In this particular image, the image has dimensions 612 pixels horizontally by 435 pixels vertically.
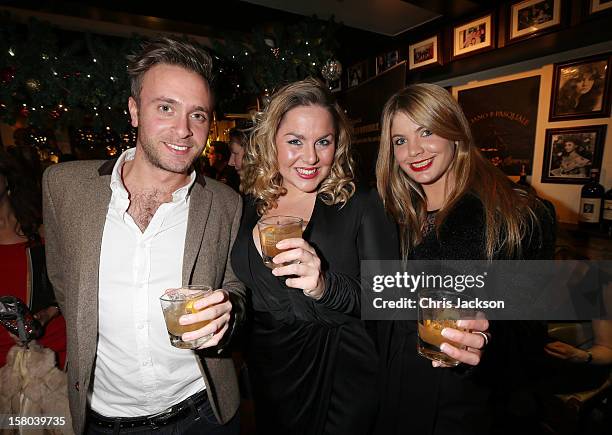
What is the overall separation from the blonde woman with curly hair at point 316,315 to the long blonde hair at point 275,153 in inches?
0.6

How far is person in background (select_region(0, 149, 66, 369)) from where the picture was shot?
6.58 feet

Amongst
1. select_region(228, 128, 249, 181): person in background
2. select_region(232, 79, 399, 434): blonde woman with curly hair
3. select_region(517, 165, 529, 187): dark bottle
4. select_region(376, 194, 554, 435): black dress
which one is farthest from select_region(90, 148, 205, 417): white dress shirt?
select_region(517, 165, 529, 187): dark bottle

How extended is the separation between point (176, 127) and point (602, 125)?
387 cm

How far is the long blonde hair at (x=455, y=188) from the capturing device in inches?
65.4

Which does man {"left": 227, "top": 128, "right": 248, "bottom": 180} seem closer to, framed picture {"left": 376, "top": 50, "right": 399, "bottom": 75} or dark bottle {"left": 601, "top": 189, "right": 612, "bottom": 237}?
framed picture {"left": 376, "top": 50, "right": 399, "bottom": 75}

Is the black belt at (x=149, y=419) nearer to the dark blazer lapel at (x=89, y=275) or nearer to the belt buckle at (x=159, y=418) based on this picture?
the belt buckle at (x=159, y=418)

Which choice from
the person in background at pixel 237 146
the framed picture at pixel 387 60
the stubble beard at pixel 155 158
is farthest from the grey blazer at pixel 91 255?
the framed picture at pixel 387 60

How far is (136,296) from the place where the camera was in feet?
4.91

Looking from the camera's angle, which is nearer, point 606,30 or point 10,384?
point 10,384

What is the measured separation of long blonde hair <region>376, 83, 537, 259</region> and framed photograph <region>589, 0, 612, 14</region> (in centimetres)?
218

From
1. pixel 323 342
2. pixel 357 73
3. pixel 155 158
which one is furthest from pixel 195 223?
pixel 357 73

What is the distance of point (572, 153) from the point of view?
135 inches

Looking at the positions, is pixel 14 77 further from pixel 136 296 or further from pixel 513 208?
pixel 513 208

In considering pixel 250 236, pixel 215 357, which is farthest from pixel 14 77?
pixel 215 357
